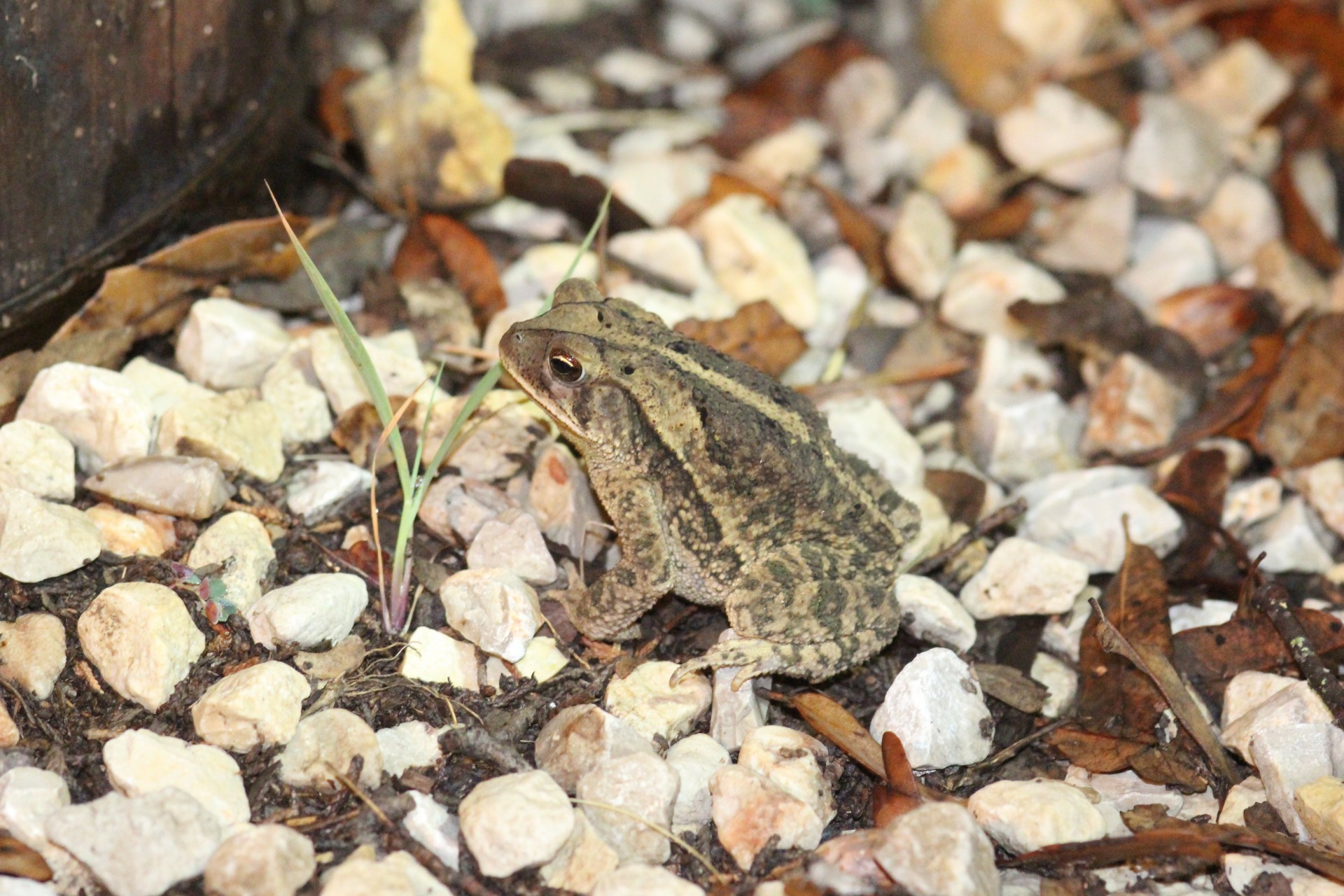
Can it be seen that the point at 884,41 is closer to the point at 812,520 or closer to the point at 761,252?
the point at 761,252

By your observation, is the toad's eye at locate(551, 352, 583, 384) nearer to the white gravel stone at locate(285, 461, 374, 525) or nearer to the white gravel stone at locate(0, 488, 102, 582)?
the white gravel stone at locate(285, 461, 374, 525)

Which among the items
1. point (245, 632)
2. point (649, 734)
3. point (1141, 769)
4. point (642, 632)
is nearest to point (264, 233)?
point (245, 632)

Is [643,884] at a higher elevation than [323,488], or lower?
lower

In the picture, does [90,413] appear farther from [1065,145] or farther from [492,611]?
[1065,145]

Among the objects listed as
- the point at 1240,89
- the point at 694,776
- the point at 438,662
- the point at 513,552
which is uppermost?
the point at 1240,89

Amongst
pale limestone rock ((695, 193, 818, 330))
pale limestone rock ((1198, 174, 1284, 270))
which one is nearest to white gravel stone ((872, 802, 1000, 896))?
pale limestone rock ((695, 193, 818, 330))

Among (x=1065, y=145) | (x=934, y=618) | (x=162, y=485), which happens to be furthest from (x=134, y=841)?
(x=1065, y=145)

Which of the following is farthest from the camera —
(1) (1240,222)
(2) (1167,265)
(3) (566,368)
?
(1) (1240,222)

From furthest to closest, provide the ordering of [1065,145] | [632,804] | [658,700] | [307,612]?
[1065,145] → [658,700] → [307,612] → [632,804]
